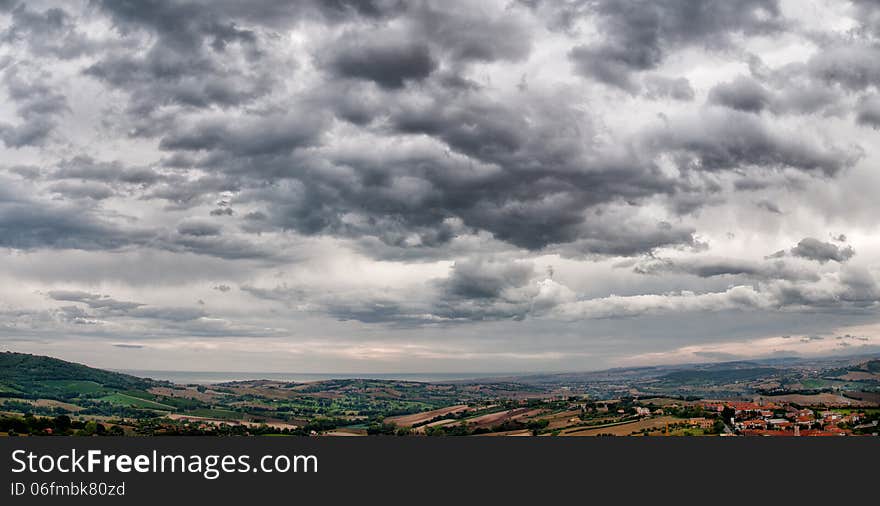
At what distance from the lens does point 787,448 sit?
79.1 meters

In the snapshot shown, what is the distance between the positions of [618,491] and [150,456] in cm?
4196

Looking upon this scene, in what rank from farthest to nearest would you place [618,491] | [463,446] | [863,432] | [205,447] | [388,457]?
[863,432] → [463,446] → [388,457] → [205,447] → [618,491]

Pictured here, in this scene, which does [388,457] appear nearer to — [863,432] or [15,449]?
[15,449]

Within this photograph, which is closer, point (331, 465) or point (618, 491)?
point (618, 491)

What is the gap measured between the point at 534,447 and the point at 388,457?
1837 cm

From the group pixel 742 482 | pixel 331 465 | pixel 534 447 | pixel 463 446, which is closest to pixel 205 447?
pixel 331 465

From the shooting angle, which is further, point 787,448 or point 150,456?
point 787,448

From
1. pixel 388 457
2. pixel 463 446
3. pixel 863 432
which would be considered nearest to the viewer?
pixel 388 457

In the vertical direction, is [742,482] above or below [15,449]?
below

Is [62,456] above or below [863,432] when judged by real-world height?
above

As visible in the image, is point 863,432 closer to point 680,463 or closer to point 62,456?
point 680,463

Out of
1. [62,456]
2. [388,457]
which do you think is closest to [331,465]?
[388,457]

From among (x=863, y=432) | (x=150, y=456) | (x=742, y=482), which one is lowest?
(x=863, y=432)

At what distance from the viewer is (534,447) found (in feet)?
265
